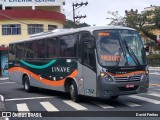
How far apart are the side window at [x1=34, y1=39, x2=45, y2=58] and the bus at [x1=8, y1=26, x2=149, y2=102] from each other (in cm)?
118

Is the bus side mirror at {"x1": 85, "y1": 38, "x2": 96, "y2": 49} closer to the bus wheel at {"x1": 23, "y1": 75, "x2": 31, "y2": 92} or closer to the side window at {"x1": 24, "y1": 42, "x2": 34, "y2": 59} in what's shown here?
the side window at {"x1": 24, "y1": 42, "x2": 34, "y2": 59}

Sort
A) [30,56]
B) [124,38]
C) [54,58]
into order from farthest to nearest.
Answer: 1. [30,56]
2. [54,58]
3. [124,38]

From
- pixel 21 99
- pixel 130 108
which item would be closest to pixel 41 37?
pixel 21 99

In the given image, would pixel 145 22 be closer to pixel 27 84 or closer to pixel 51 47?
pixel 27 84

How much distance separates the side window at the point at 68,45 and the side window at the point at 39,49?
7.06 feet

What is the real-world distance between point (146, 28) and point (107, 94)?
58.5 metres

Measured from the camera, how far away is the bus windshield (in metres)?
14.1

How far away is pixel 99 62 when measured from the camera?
14.1 meters

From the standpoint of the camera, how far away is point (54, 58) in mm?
17766

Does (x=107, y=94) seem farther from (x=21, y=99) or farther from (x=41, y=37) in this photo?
(x=41, y=37)

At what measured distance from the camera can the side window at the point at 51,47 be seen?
58.1 feet

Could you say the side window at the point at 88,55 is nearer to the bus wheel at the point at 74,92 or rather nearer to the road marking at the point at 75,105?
the bus wheel at the point at 74,92

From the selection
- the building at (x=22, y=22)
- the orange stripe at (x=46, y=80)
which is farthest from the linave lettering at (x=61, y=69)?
the building at (x=22, y=22)

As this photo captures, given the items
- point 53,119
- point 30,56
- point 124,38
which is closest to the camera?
point 53,119
